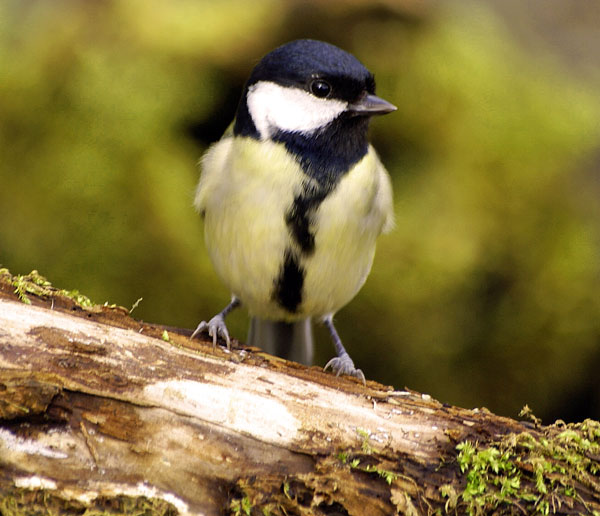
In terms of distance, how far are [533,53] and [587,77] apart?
204 mm

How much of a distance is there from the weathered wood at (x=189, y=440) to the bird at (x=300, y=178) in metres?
0.29

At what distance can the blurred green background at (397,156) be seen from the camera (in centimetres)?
232

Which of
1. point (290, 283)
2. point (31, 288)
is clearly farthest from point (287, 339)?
point (31, 288)

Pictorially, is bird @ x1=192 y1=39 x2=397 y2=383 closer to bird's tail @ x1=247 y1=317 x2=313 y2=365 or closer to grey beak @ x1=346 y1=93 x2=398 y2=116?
grey beak @ x1=346 y1=93 x2=398 y2=116

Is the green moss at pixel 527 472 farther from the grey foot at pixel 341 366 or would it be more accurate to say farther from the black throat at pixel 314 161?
the black throat at pixel 314 161

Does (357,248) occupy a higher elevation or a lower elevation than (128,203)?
higher

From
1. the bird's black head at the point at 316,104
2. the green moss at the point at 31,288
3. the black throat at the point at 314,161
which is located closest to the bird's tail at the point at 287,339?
the black throat at the point at 314,161

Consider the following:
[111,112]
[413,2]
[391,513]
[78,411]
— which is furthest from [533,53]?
[78,411]

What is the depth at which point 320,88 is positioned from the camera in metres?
1.65

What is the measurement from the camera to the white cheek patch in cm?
166

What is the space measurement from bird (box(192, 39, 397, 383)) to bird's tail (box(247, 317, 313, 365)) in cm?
33

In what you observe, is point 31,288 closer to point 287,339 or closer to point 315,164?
point 315,164

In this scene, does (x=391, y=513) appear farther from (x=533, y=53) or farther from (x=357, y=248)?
(x=533, y=53)

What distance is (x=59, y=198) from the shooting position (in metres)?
2.41
